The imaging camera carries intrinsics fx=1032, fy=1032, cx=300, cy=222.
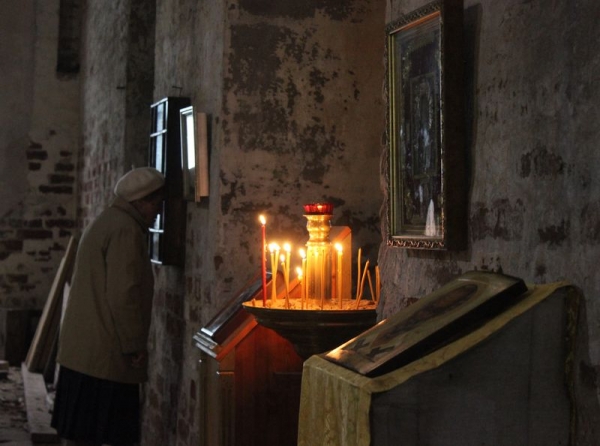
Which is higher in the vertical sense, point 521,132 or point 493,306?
point 521,132

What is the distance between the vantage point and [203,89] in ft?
18.2

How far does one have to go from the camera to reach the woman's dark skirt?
5.43 metres

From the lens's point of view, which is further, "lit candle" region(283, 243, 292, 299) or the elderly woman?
the elderly woman

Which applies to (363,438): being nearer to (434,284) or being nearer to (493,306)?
(493,306)

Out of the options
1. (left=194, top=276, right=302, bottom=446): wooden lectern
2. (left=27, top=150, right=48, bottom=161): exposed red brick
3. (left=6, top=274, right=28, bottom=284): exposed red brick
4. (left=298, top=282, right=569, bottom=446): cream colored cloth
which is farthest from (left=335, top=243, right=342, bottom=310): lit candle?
(left=27, top=150, right=48, bottom=161): exposed red brick

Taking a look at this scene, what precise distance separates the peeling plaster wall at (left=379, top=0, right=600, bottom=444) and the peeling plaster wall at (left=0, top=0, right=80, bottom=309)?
864 cm

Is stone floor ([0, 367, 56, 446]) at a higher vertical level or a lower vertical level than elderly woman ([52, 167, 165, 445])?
lower

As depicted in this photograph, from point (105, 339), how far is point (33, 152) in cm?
621

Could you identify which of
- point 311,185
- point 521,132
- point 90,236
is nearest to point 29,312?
point 90,236

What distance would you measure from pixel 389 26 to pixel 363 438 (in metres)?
1.50

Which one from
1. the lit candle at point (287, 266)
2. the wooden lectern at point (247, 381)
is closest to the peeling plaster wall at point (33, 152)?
the wooden lectern at point (247, 381)

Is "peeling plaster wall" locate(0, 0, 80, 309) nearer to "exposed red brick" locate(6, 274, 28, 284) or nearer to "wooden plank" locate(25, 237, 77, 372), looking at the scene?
"exposed red brick" locate(6, 274, 28, 284)

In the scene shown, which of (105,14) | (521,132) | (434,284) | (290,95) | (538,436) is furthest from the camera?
(105,14)

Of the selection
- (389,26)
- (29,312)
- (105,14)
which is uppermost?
(105,14)
